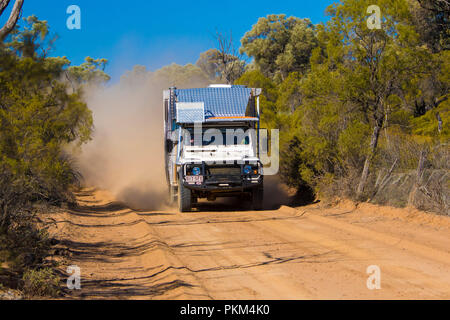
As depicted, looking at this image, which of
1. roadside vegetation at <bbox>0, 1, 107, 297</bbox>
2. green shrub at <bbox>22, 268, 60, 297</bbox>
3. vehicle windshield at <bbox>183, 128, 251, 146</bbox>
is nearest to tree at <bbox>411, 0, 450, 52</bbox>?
Answer: vehicle windshield at <bbox>183, 128, 251, 146</bbox>

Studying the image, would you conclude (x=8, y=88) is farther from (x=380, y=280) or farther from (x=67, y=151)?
(x=67, y=151)

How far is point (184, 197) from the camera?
1552 cm

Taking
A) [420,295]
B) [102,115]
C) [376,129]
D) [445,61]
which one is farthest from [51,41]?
[102,115]

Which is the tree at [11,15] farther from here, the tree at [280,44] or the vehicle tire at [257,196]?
the tree at [280,44]

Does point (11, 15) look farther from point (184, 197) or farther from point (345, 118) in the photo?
point (345, 118)

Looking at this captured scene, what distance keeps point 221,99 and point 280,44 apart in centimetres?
3611

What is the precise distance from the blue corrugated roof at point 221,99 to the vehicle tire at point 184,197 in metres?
2.48

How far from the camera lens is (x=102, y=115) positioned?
144 feet

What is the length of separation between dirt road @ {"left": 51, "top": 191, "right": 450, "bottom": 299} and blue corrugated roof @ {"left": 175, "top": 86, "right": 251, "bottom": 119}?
346 cm

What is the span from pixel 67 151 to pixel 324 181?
34.8 ft

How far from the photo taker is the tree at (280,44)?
4788 cm

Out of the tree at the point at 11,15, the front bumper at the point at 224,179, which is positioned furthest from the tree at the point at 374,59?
the tree at the point at 11,15

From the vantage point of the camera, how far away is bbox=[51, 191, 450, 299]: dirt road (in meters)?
6.68

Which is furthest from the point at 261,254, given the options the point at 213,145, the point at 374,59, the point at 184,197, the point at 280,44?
the point at 280,44
